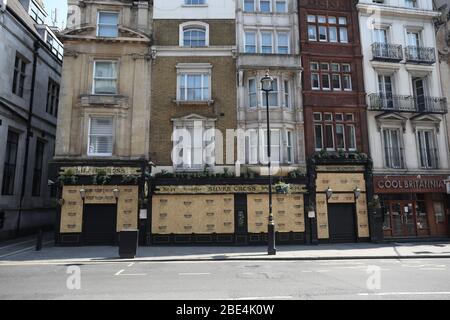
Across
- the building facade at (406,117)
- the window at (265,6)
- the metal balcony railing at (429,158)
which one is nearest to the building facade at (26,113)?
the window at (265,6)

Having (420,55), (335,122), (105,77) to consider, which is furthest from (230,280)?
(420,55)

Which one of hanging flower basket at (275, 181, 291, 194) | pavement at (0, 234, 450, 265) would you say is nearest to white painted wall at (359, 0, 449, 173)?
pavement at (0, 234, 450, 265)

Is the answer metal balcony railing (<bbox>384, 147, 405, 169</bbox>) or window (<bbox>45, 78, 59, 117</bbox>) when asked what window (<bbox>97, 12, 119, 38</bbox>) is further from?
metal balcony railing (<bbox>384, 147, 405, 169</bbox>)

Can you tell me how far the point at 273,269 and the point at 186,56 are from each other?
47.9ft

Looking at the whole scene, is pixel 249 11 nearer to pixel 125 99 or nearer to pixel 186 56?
pixel 186 56

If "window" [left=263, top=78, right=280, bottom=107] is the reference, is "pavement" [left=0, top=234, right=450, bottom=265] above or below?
below

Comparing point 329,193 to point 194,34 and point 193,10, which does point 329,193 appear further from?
point 193,10

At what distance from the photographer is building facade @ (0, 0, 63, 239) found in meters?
20.2

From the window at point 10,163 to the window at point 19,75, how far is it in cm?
286

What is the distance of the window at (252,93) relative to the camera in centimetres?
2047

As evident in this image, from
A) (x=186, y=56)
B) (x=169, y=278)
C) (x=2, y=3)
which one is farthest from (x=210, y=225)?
(x=2, y=3)

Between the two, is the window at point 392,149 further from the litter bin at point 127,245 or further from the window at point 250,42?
the litter bin at point 127,245

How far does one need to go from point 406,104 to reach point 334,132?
549 cm

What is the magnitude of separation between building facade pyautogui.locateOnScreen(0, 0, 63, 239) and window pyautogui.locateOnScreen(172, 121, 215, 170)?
35.7 feet
